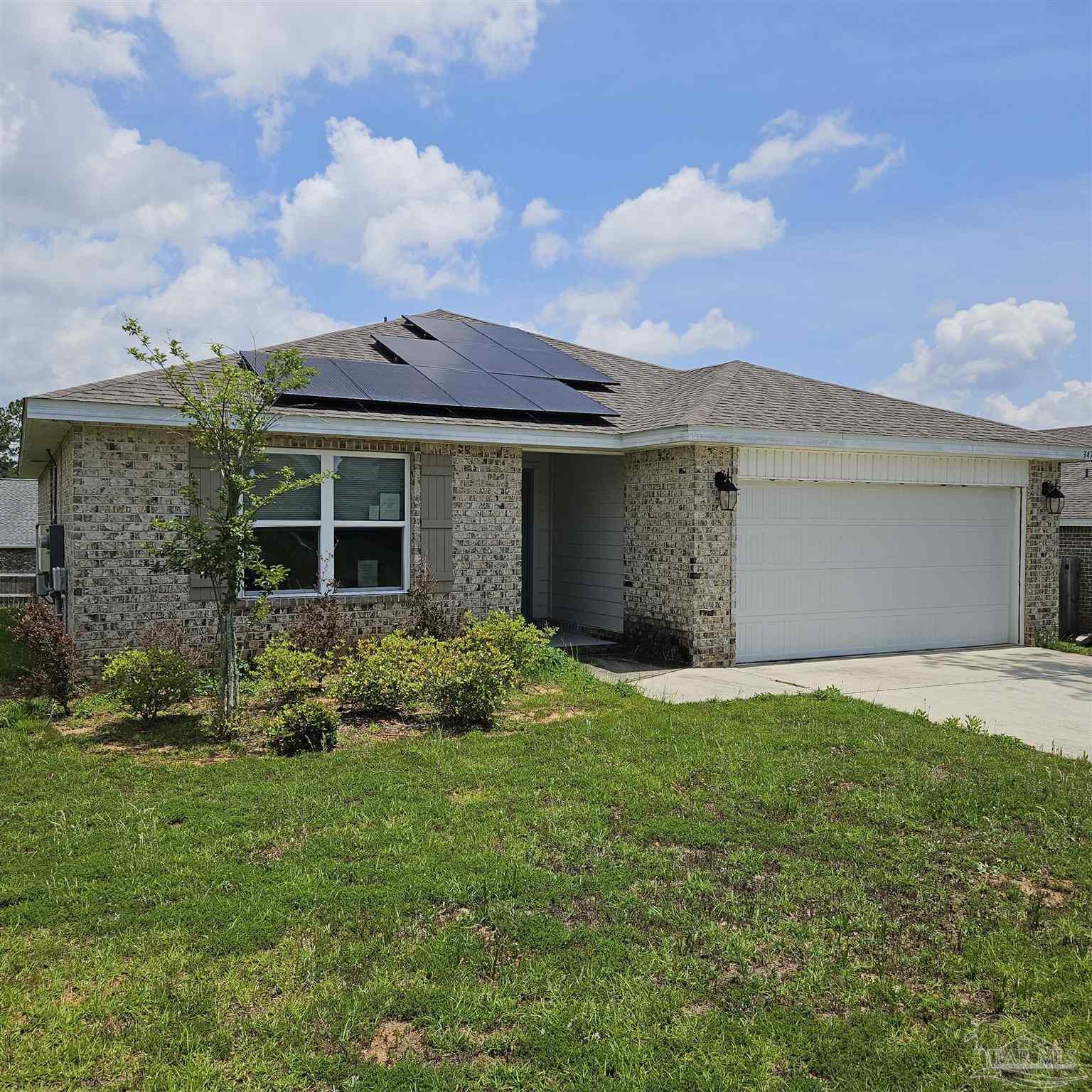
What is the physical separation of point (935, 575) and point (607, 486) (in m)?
5.01

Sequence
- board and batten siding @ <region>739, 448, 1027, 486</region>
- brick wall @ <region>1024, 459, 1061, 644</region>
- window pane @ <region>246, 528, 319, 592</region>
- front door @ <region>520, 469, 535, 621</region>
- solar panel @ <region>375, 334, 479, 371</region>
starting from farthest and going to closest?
front door @ <region>520, 469, 535, 621</region> → brick wall @ <region>1024, 459, 1061, 644</region> → solar panel @ <region>375, 334, 479, 371</region> → board and batten siding @ <region>739, 448, 1027, 486</region> → window pane @ <region>246, 528, 319, 592</region>

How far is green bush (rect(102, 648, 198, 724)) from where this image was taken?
7.43 meters

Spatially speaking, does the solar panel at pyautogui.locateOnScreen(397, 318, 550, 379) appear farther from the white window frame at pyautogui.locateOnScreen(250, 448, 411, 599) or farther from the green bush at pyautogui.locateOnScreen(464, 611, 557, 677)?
the green bush at pyautogui.locateOnScreen(464, 611, 557, 677)

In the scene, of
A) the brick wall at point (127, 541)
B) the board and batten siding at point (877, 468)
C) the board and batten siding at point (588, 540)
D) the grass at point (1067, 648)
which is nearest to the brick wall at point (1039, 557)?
the grass at point (1067, 648)

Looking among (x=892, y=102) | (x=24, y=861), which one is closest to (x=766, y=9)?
(x=892, y=102)

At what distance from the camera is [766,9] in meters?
10.1

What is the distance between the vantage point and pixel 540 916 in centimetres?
395

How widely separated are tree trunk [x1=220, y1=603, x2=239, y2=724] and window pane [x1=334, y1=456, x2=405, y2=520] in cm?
306

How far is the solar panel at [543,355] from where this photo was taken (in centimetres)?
1342

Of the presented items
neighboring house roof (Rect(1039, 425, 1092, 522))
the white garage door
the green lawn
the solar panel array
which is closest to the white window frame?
the solar panel array

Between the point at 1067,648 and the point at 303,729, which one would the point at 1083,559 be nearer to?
the point at 1067,648

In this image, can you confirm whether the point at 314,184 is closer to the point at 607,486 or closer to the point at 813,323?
the point at 607,486

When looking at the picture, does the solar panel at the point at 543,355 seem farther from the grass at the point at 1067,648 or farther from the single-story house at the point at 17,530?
the single-story house at the point at 17,530

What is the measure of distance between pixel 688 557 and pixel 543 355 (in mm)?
5136
